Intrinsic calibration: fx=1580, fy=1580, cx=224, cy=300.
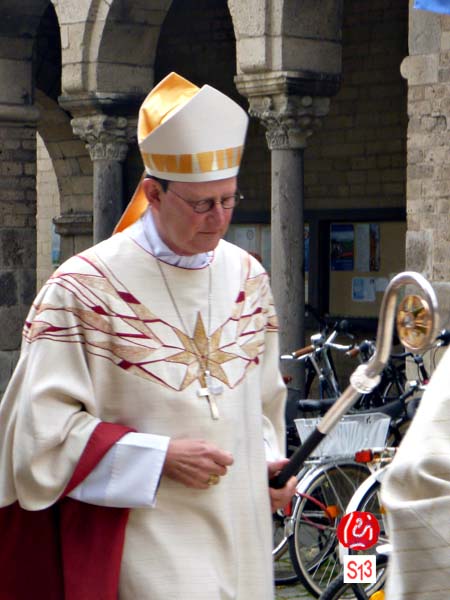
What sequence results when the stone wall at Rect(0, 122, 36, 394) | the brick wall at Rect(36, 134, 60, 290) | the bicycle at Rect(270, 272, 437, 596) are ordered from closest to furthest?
the bicycle at Rect(270, 272, 437, 596) → the stone wall at Rect(0, 122, 36, 394) → the brick wall at Rect(36, 134, 60, 290)

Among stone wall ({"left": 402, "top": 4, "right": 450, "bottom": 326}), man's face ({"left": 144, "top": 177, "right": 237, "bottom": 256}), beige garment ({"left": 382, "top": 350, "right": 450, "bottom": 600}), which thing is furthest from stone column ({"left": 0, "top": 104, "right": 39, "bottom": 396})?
beige garment ({"left": 382, "top": 350, "right": 450, "bottom": 600})

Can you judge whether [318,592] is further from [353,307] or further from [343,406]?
[353,307]

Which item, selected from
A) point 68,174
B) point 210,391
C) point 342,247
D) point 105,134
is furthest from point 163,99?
point 68,174

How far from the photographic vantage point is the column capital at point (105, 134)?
1246 centimetres

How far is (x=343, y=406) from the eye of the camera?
312cm

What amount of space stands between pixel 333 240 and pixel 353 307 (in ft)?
2.28

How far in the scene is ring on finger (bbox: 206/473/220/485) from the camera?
342cm

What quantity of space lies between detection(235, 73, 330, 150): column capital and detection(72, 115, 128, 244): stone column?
202cm

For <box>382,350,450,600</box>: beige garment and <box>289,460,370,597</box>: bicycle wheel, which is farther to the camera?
<box>289,460,370,597</box>: bicycle wheel

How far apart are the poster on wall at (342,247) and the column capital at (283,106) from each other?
3.85 meters

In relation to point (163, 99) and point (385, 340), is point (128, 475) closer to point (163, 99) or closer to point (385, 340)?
point (385, 340)

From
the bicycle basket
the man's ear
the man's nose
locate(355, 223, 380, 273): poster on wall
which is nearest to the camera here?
the man's nose

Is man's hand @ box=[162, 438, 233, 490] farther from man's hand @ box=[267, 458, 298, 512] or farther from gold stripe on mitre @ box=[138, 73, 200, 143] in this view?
gold stripe on mitre @ box=[138, 73, 200, 143]

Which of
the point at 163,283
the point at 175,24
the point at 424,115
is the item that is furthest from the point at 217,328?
the point at 175,24
